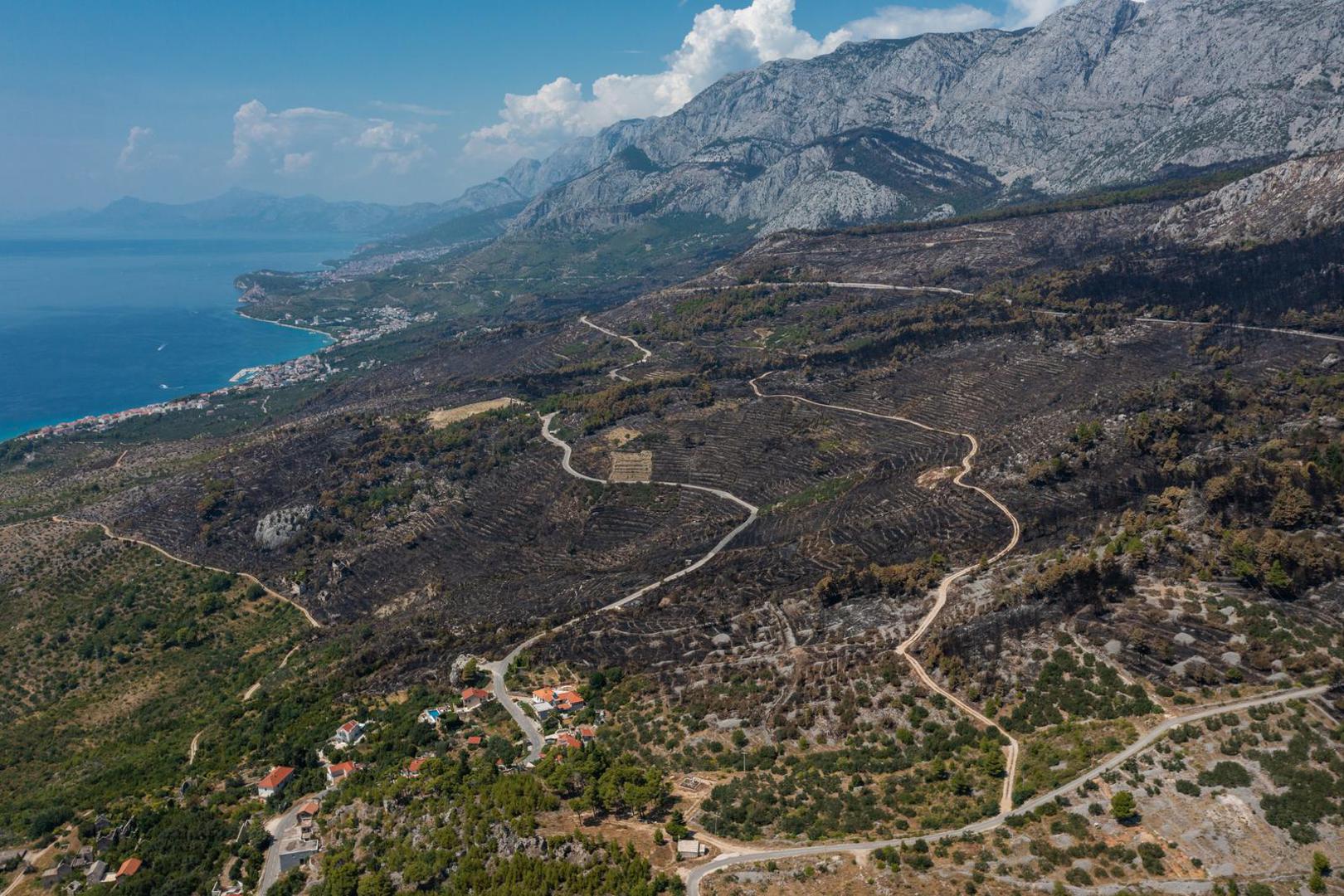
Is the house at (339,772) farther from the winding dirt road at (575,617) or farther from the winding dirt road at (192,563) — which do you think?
the winding dirt road at (192,563)

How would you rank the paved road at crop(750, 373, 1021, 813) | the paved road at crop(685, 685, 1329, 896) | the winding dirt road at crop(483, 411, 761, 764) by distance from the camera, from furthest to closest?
the winding dirt road at crop(483, 411, 761, 764) → the paved road at crop(750, 373, 1021, 813) → the paved road at crop(685, 685, 1329, 896)

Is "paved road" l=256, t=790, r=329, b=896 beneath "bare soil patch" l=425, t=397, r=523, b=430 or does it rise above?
beneath

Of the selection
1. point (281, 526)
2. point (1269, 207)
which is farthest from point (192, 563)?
point (1269, 207)

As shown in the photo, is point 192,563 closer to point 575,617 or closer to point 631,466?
point 575,617

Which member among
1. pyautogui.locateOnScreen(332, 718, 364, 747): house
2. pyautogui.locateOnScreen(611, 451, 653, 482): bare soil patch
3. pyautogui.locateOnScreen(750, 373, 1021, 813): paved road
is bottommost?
pyautogui.locateOnScreen(332, 718, 364, 747): house

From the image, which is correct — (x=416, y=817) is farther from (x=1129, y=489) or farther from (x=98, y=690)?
(x=1129, y=489)

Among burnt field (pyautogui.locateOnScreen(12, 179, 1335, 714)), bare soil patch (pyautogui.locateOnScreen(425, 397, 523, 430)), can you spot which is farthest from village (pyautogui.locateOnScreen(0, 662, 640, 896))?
bare soil patch (pyautogui.locateOnScreen(425, 397, 523, 430))

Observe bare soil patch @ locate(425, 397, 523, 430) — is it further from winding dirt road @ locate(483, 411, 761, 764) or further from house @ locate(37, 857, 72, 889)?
house @ locate(37, 857, 72, 889)
